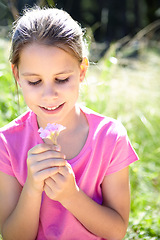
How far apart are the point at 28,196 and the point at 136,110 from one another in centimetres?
221

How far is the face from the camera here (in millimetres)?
1617

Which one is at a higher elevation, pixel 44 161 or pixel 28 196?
pixel 44 161

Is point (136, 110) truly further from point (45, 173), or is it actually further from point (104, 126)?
point (45, 173)

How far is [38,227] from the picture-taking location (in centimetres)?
187

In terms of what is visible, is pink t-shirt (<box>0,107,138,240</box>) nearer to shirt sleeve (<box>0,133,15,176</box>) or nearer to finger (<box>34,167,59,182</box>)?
shirt sleeve (<box>0,133,15,176</box>)

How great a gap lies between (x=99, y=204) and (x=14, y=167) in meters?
0.46

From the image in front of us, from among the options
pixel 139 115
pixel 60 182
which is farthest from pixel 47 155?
pixel 139 115

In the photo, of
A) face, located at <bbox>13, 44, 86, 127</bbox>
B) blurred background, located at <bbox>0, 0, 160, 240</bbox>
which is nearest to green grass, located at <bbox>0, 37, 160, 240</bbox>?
blurred background, located at <bbox>0, 0, 160, 240</bbox>

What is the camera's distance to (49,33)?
1.68m

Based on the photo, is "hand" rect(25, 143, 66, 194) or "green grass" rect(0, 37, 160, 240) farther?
"green grass" rect(0, 37, 160, 240)

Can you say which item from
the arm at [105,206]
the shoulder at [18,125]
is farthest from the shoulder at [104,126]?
the shoulder at [18,125]

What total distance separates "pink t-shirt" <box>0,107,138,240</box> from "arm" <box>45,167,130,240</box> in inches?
1.8

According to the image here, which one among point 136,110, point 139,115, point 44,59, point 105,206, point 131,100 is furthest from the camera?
point 131,100

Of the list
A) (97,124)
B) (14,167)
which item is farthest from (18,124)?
(97,124)
